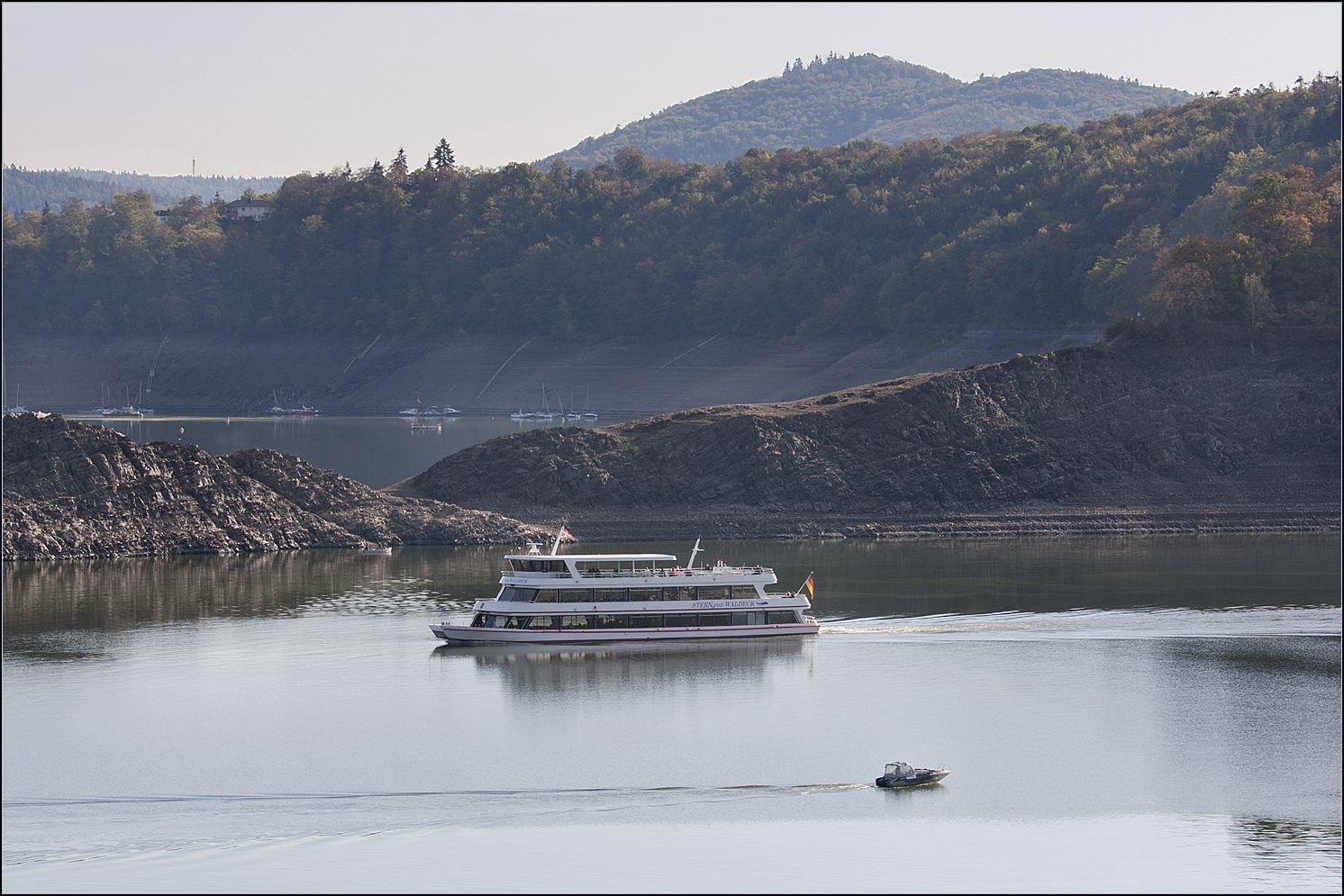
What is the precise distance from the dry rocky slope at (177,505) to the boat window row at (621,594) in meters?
22.6

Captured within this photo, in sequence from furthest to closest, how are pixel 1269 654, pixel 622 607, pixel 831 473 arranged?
pixel 831 473 → pixel 622 607 → pixel 1269 654

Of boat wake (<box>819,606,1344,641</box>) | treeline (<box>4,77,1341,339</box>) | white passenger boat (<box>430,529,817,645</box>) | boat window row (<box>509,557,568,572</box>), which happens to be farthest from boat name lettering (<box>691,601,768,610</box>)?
treeline (<box>4,77,1341,339</box>)

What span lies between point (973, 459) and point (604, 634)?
1467 inches

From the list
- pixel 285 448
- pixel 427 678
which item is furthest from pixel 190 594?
pixel 285 448

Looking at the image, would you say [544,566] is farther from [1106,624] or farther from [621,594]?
[1106,624]

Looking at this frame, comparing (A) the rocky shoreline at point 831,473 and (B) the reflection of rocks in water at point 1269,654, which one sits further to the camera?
(A) the rocky shoreline at point 831,473

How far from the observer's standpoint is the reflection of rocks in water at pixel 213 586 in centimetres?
5166

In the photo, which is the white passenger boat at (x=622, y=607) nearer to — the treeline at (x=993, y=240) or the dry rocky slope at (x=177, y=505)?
the dry rocky slope at (x=177, y=505)

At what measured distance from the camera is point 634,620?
1879 inches

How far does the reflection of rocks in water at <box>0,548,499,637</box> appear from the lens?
5166 cm

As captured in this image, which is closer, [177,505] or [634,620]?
[634,620]

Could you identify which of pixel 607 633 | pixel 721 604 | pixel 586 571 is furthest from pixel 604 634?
pixel 721 604

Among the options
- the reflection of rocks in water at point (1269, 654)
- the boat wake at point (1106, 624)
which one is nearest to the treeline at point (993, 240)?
the boat wake at point (1106, 624)

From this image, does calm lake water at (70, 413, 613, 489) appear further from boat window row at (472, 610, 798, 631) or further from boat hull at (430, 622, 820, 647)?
boat hull at (430, 622, 820, 647)
